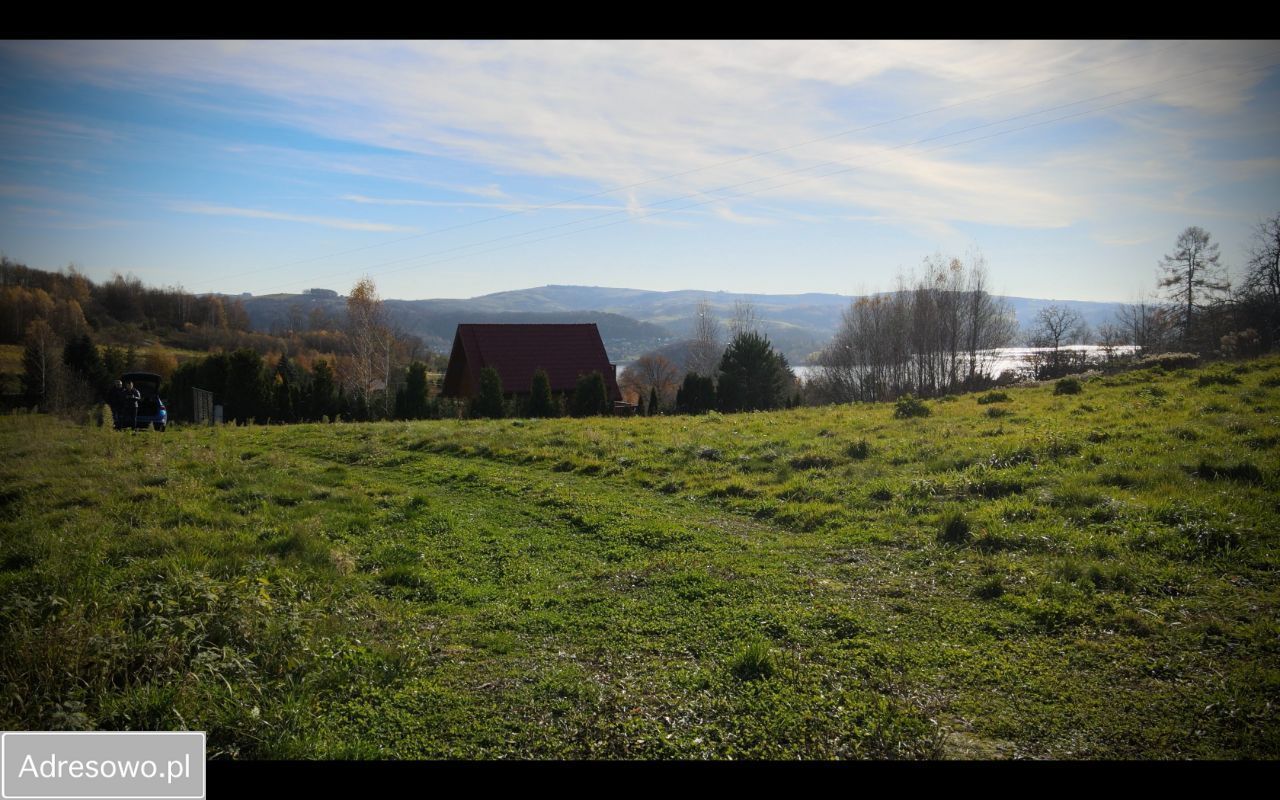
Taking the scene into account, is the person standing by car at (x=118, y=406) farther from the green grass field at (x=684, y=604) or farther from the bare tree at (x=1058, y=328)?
the bare tree at (x=1058, y=328)

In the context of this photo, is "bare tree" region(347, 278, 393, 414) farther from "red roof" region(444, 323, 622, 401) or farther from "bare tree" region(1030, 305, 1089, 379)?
"bare tree" region(1030, 305, 1089, 379)

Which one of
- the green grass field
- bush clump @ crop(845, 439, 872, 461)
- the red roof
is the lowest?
the green grass field

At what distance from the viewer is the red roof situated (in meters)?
38.6

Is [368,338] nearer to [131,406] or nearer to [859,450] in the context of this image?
[131,406]

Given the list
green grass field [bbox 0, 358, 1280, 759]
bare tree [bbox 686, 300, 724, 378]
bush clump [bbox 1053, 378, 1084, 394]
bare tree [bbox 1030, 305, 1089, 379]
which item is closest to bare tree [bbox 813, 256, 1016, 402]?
bare tree [bbox 1030, 305, 1089, 379]

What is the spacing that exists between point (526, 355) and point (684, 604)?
111ft

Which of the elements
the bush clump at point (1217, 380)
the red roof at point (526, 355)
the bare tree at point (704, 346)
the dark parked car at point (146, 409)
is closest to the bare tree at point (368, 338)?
the red roof at point (526, 355)

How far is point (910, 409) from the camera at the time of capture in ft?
61.8

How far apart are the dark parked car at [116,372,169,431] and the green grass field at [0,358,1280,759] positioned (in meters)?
8.39

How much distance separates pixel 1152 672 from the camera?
492cm

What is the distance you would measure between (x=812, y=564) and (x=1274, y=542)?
461cm

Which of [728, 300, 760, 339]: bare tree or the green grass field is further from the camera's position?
[728, 300, 760, 339]: bare tree
